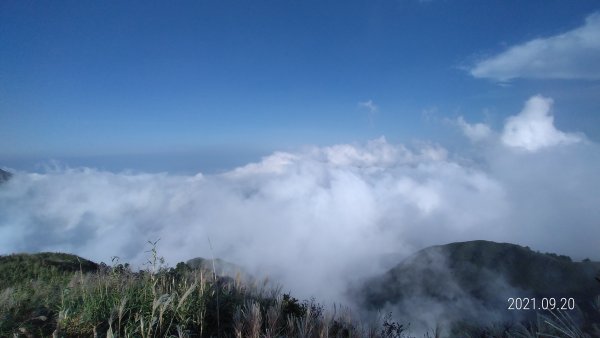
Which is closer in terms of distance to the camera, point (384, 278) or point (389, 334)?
point (389, 334)

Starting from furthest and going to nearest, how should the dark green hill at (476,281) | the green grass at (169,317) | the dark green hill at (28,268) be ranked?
1. the dark green hill at (476,281)
2. the dark green hill at (28,268)
3. the green grass at (169,317)

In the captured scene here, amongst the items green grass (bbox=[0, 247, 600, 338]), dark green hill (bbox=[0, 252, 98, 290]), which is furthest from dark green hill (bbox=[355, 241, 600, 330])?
green grass (bbox=[0, 247, 600, 338])

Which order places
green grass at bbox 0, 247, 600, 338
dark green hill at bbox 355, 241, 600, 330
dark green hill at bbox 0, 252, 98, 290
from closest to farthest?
green grass at bbox 0, 247, 600, 338 < dark green hill at bbox 0, 252, 98, 290 < dark green hill at bbox 355, 241, 600, 330

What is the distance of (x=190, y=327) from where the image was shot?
19.9 feet

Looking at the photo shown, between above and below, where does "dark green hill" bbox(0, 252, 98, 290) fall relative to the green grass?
above

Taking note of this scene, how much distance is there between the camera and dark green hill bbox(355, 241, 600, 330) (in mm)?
130500

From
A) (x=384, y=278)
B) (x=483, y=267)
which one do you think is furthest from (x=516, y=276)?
(x=384, y=278)

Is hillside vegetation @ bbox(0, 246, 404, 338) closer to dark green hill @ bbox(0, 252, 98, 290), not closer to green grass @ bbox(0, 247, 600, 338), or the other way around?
green grass @ bbox(0, 247, 600, 338)

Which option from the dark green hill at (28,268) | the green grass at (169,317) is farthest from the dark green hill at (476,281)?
the green grass at (169,317)

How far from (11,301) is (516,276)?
17704 cm

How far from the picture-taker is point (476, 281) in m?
154

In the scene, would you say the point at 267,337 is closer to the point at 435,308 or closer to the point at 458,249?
the point at 435,308

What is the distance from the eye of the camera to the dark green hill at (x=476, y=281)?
5138 inches

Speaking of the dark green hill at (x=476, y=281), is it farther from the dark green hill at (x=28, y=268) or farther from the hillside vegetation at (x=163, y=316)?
the hillside vegetation at (x=163, y=316)
